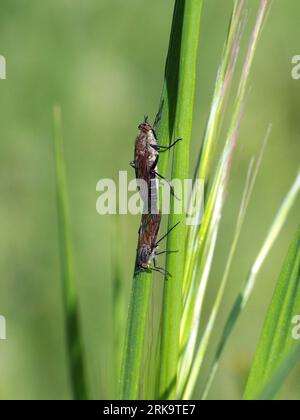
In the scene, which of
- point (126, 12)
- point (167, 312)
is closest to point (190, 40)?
point (167, 312)

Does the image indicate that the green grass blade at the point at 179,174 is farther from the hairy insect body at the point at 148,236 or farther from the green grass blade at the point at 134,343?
the hairy insect body at the point at 148,236

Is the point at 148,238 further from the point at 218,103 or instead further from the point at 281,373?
the point at 281,373

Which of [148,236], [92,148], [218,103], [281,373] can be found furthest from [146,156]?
[92,148]

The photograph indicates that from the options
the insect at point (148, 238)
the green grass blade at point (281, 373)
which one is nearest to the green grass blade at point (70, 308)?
the insect at point (148, 238)

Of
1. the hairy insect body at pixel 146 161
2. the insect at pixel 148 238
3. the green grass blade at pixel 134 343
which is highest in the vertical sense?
the hairy insect body at pixel 146 161

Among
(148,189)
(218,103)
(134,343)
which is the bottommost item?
(134,343)

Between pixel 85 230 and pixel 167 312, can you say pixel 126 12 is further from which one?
pixel 167 312

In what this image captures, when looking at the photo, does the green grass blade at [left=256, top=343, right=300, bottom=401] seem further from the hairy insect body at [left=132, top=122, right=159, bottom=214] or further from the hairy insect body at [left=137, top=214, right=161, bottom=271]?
the hairy insect body at [left=132, top=122, right=159, bottom=214]
